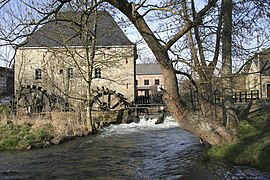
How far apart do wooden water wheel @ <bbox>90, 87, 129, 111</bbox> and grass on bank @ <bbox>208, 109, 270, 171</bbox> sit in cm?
1421

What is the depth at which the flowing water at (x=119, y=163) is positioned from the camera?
23.1 feet

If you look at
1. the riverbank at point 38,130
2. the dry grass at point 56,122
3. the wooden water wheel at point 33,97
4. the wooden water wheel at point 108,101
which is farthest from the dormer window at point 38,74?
the riverbank at point 38,130

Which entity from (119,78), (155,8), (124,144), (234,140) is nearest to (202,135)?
(234,140)

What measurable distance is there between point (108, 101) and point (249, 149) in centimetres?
1742

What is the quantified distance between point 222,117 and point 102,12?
7.27 metres

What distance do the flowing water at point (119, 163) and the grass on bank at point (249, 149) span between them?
0.30 meters

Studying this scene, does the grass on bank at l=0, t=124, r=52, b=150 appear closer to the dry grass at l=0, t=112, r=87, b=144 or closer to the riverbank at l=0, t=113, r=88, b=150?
the riverbank at l=0, t=113, r=88, b=150

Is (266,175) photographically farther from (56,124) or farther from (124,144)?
(56,124)

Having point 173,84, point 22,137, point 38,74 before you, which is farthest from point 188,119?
point 38,74

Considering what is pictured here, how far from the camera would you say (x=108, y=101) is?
24.5 metres

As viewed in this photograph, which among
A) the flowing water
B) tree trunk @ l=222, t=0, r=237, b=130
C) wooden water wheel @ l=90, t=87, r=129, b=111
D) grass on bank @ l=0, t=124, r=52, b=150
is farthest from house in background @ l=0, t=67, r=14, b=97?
tree trunk @ l=222, t=0, r=237, b=130

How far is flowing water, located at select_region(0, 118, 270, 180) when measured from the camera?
7055mm

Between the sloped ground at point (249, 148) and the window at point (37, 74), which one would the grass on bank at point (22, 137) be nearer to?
the sloped ground at point (249, 148)

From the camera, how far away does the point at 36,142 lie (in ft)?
38.1
